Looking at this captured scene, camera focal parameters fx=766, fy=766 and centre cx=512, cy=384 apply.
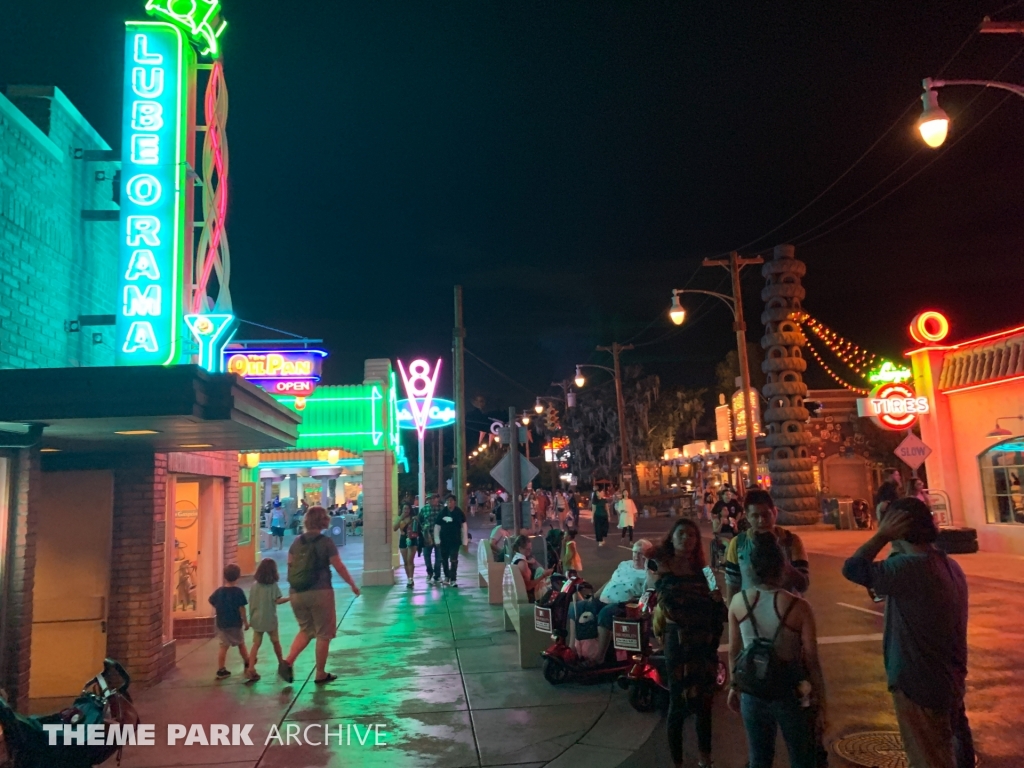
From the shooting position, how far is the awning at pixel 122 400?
5582 millimetres

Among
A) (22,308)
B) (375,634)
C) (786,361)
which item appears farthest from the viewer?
(786,361)

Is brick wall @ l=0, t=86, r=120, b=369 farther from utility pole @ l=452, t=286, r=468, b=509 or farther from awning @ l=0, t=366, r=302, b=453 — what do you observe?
utility pole @ l=452, t=286, r=468, b=509

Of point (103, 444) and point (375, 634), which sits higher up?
point (103, 444)

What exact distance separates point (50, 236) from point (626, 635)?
21.1ft

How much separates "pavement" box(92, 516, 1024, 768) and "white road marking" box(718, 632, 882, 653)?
33 millimetres

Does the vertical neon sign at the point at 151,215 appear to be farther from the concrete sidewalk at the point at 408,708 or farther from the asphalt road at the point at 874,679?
the asphalt road at the point at 874,679

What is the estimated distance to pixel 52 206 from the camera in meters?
7.25

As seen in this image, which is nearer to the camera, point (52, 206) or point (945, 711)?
point (945, 711)

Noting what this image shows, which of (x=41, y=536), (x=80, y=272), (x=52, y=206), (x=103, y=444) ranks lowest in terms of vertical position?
(x=41, y=536)

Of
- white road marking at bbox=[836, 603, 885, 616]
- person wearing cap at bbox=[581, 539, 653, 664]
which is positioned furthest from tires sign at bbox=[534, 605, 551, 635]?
white road marking at bbox=[836, 603, 885, 616]

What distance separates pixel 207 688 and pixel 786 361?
23.4 m

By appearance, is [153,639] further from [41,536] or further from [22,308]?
[22,308]

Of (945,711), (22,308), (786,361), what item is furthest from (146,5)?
(786,361)

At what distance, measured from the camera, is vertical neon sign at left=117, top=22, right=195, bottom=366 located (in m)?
7.80
